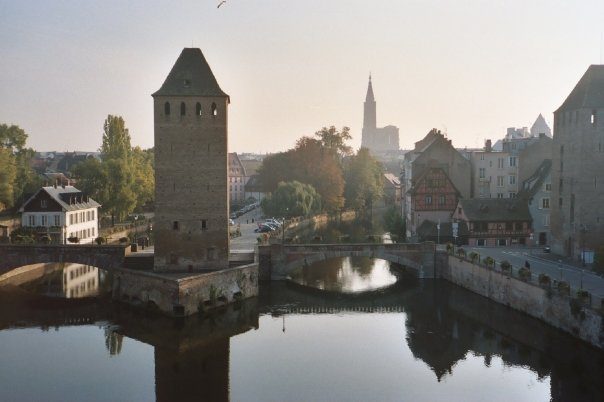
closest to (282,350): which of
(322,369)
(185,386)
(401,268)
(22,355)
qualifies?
(322,369)

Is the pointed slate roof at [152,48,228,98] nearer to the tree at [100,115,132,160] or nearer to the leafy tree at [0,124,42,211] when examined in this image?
the leafy tree at [0,124,42,211]

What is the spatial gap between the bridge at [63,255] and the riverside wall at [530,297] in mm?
24633

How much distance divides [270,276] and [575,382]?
25.6 m

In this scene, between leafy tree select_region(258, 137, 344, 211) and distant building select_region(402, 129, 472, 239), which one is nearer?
distant building select_region(402, 129, 472, 239)

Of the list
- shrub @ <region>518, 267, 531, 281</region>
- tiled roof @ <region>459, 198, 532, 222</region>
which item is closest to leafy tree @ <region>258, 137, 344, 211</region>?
tiled roof @ <region>459, 198, 532, 222</region>

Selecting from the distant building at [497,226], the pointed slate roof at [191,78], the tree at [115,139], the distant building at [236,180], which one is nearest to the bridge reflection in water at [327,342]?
the distant building at [497,226]

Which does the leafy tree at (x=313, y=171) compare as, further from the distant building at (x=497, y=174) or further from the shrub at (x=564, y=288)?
the shrub at (x=564, y=288)

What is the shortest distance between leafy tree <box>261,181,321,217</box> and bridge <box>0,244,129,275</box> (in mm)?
37350

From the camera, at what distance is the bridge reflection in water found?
27.8 metres

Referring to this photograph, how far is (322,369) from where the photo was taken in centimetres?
3019

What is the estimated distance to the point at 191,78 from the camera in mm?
41500

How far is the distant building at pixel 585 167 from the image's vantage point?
46.0 m

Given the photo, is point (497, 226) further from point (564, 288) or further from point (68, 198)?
point (68, 198)

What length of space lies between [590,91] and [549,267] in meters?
13.7
